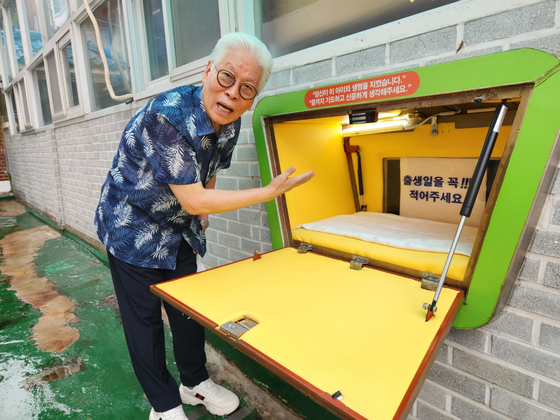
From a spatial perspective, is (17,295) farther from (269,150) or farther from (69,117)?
(269,150)

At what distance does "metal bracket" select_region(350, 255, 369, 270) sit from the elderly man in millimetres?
368

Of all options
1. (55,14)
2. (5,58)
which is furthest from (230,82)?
(5,58)

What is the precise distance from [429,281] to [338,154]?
3.07 ft

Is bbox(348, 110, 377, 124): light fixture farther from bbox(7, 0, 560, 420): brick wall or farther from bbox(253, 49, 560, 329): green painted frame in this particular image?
bbox(7, 0, 560, 420): brick wall

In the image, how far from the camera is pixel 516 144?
85cm

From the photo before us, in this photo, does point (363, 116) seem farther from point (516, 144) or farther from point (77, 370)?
point (77, 370)

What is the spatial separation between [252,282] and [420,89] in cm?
81

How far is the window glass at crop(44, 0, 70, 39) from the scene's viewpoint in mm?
4470

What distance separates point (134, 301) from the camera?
4.80 ft

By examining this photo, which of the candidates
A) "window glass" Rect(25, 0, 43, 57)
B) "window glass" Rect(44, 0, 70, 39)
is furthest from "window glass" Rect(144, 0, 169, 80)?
"window glass" Rect(25, 0, 43, 57)

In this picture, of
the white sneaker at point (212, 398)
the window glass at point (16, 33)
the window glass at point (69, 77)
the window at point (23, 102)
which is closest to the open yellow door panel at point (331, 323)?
the white sneaker at point (212, 398)

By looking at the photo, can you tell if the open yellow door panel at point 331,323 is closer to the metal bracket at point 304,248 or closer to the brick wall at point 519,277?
the metal bracket at point 304,248

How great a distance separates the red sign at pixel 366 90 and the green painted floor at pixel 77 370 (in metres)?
1.57

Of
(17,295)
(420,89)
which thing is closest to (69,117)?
(17,295)
